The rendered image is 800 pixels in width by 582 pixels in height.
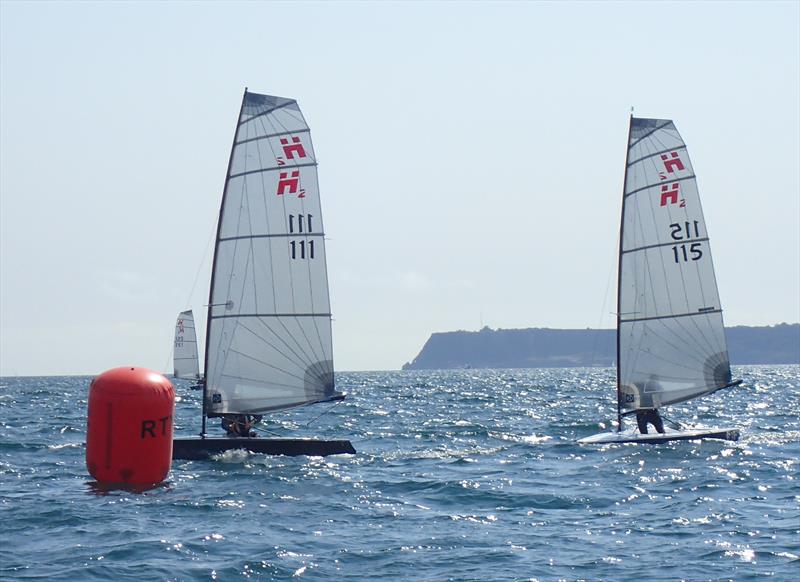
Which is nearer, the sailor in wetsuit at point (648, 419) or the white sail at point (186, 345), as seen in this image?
the sailor in wetsuit at point (648, 419)

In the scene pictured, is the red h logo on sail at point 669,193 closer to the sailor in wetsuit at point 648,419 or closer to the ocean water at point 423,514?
the sailor in wetsuit at point 648,419

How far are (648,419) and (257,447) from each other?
12653mm

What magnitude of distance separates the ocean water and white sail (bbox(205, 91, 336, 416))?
2625 mm

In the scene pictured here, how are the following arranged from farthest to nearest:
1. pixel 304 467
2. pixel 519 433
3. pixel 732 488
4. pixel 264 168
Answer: pixel 519 433, pixel 264 168, pixel 304 467, pixel 732 488

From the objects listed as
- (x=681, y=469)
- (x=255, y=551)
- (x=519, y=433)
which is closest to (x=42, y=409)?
(x=519, y=433)

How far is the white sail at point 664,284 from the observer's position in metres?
35.9

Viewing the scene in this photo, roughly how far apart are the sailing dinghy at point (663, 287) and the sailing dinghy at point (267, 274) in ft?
34.0

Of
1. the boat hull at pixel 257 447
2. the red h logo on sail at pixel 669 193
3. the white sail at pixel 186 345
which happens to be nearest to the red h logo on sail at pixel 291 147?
the boat hull at pixel 257 447

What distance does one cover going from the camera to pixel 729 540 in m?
18.5

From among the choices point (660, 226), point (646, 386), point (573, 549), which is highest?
point (660, 226)

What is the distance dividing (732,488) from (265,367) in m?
12.1

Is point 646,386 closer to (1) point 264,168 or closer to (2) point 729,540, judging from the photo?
(1) point 264,168

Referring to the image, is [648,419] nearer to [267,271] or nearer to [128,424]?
[267,271]

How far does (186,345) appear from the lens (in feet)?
231
